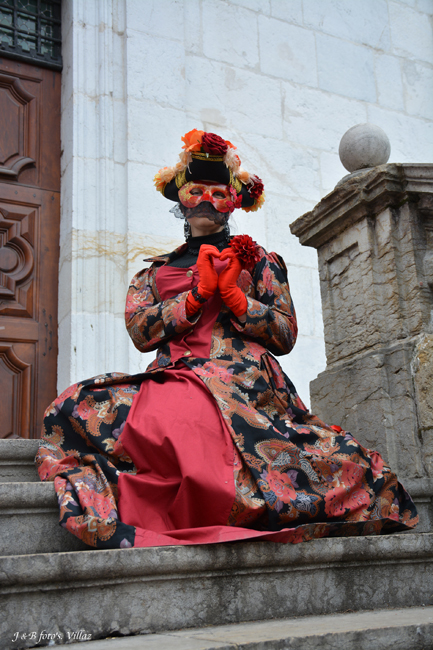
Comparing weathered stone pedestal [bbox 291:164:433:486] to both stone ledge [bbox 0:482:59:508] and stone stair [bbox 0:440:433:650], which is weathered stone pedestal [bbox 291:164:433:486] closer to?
stone stair [bbox 0:440:433:650]

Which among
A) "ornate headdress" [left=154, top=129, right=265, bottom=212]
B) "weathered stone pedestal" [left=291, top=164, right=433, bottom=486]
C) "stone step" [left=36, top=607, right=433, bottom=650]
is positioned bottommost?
"stone step" [left=36, top=607, right=433, bottom=650]

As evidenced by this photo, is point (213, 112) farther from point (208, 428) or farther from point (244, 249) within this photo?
point (208, 428)

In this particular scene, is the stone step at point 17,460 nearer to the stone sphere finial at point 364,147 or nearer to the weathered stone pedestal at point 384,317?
the weathered stone pedestal at point 384,317

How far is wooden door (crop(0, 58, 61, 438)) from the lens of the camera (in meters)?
4.56

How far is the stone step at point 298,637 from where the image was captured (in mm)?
1602

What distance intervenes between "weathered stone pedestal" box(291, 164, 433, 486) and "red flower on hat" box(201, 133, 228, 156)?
870 millimetres

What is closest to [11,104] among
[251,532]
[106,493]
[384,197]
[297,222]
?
[297,222]

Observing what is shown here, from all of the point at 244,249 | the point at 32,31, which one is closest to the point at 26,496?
the point at 244,249

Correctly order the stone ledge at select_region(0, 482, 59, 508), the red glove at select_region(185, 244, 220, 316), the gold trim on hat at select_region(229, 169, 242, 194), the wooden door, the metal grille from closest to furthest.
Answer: the stone ledge at select_region(0, 482, 59, 508), the red glove at select_region(185, 244, 220, 316), the gold trim on hat at select_region(229, 169, 242, 194), the wooden door, the metal grille

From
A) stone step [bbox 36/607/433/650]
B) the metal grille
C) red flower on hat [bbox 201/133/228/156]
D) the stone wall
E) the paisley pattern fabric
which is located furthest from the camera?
the metal grille

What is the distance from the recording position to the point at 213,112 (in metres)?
5.60

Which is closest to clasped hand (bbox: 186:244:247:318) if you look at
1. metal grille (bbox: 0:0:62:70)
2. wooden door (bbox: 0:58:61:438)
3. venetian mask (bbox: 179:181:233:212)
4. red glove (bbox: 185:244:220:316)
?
red glove (bbox: 185:244:220:316)

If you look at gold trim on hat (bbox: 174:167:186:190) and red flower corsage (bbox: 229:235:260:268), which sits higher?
gold trim on hat (bbox: 174:167:186:190)

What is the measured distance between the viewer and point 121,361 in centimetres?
468
